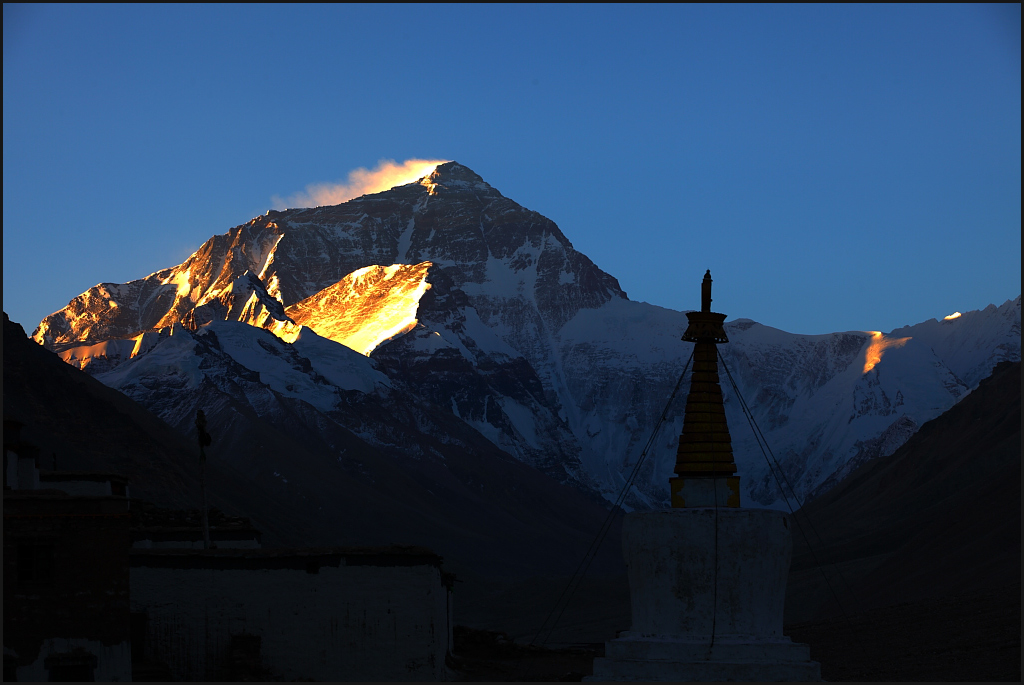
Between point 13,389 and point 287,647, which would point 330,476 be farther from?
point 287,647

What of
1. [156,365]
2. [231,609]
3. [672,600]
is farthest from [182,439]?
[672,600]

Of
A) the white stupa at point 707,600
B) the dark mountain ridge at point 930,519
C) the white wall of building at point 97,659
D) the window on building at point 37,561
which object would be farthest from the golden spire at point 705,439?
the dark mountain ridge at point 930,519

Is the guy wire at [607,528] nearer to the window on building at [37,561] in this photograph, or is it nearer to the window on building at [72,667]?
the window on building at [72,667]

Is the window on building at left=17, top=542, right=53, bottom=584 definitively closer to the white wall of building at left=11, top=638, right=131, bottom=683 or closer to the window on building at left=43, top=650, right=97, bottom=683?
the white wall of building at left=11, top=638, right=131, bottom=683

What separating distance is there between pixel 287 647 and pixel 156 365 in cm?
14335

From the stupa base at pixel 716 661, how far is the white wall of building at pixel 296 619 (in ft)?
24.7

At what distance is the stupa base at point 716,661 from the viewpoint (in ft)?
84.0

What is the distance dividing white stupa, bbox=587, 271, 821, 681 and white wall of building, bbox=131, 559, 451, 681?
22.8 feet

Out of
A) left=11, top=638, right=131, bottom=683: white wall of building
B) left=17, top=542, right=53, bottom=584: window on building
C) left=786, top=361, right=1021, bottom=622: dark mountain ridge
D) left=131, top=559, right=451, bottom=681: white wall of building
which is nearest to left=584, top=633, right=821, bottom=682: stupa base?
left=131, top=559, right=451, bottom=681: white wall of building

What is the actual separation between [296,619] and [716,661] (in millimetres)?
10777

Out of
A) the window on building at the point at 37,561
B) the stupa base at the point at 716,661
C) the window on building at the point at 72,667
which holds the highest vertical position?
the window on building at the point at 37,561

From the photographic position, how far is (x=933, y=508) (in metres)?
97.2

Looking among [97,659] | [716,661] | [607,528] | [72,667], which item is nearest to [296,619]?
[97,659]

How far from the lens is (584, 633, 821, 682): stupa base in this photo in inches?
1008
